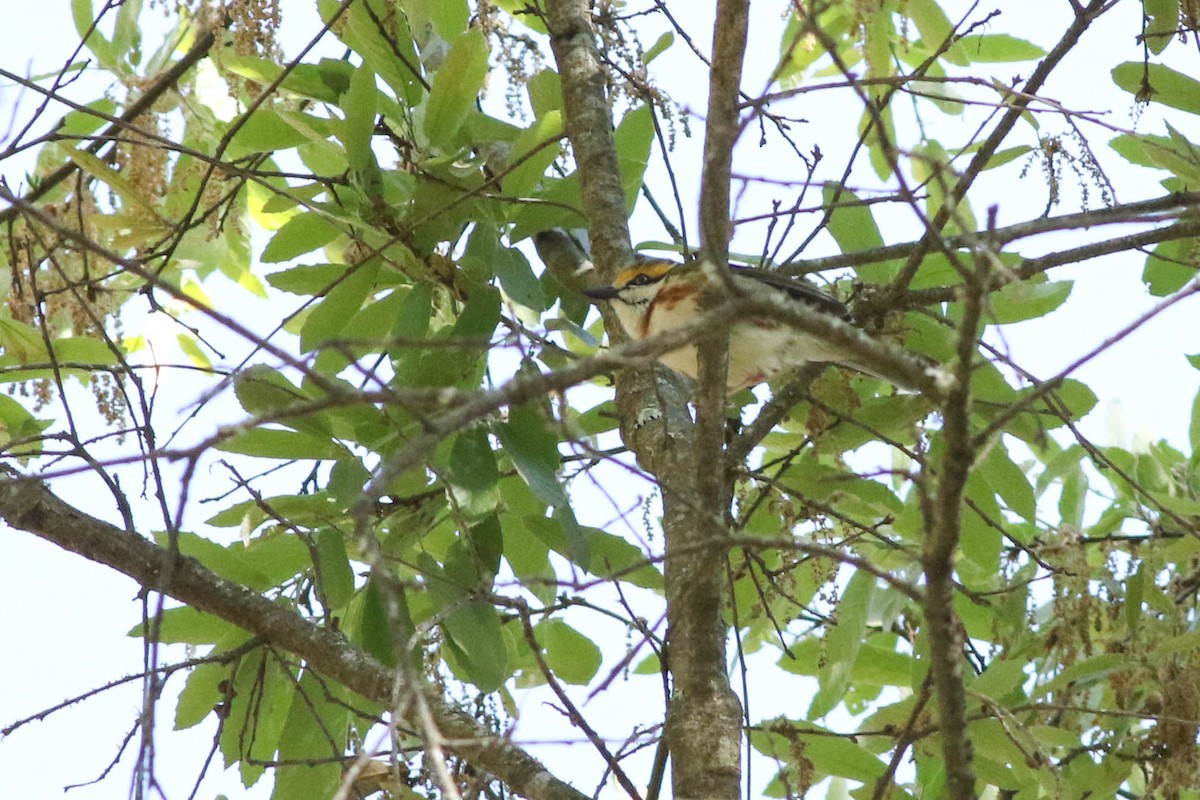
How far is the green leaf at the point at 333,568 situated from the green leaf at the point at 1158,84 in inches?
80.9

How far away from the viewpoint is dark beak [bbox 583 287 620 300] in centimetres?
324

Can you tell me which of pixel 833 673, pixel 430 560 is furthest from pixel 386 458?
pixel 833 673

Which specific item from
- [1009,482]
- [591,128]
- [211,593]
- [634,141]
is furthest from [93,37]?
[1009,482]

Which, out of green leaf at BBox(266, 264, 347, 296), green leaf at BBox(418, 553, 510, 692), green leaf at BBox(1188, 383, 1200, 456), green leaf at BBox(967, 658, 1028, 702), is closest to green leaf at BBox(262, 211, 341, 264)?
green leaf at BBox(266, 264, 347, 296)

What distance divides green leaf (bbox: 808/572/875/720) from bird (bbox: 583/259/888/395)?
1.87ft

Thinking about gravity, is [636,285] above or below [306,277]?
above

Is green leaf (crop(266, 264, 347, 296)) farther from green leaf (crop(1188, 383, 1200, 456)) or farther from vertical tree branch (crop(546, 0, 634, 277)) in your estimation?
green leaf (crop(1188, 383, 1200, 456))

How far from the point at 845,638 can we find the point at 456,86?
1.66 meters

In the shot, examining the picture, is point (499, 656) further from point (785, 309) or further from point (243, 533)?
point (785, 309)

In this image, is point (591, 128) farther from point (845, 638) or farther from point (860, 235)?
point (845, 638)

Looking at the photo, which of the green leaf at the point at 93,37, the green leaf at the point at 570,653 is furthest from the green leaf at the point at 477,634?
the green leaf at the point at 93,37

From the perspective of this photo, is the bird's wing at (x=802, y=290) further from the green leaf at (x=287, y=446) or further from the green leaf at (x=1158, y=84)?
the green leaf at (x=287, y=446)

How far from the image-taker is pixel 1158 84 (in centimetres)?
288

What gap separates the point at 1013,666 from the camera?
258cm
